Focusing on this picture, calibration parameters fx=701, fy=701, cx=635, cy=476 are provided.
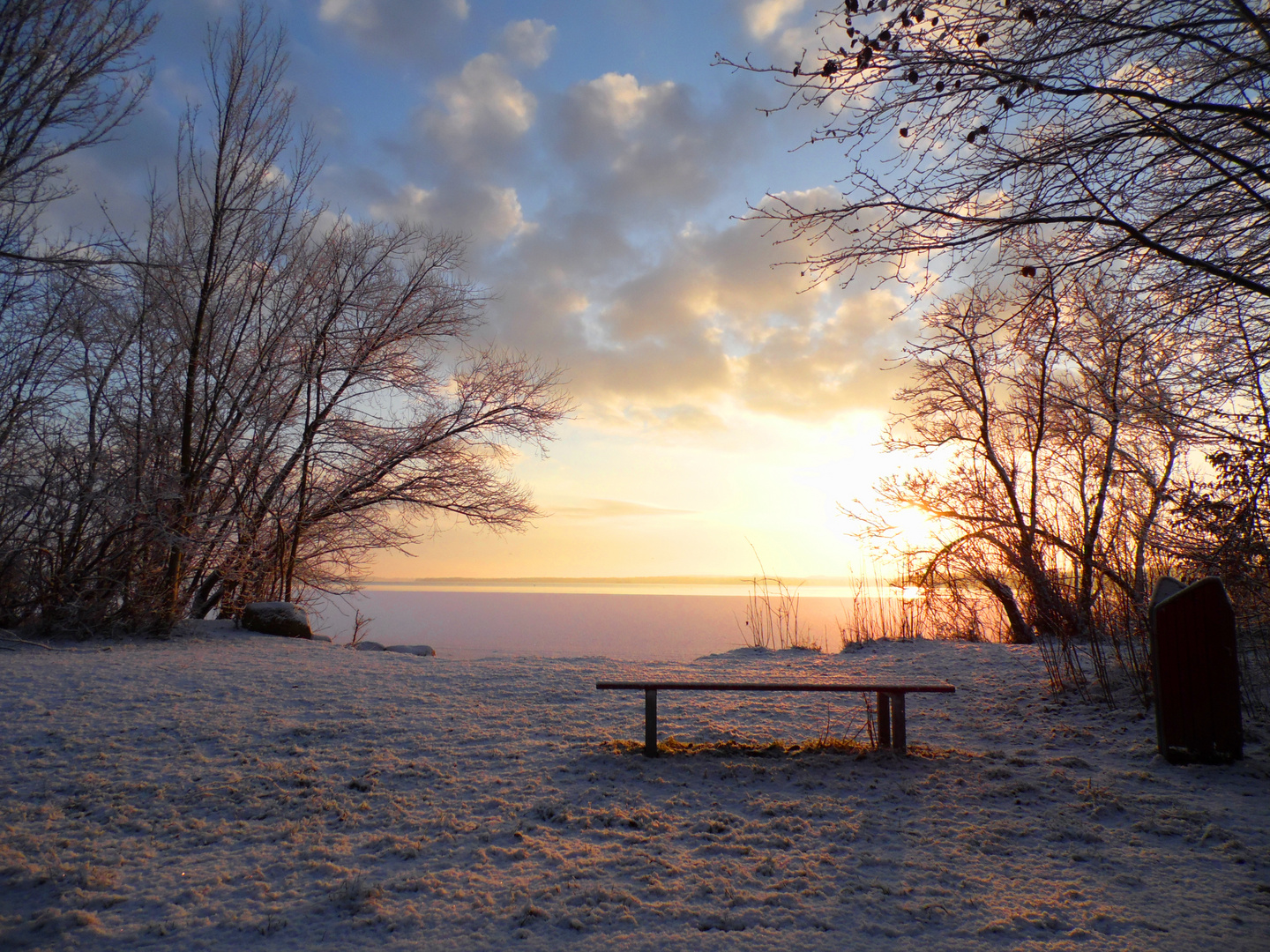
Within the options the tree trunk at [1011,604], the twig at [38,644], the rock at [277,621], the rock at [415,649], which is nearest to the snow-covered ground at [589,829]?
the twig at [38,644]

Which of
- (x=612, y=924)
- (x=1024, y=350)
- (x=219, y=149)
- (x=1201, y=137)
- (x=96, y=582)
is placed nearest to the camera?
(x=612, y=924)

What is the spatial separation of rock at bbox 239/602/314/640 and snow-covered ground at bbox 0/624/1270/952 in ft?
12.1

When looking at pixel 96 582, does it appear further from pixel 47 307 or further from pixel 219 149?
pixel 219 149

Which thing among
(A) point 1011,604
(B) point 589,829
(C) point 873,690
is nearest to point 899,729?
(C) point 873,690

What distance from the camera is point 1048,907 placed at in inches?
101

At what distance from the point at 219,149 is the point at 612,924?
11297 mm

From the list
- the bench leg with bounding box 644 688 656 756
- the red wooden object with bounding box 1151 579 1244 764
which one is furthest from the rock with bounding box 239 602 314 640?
the red wooden object with bounding box 1151 579 1244 764

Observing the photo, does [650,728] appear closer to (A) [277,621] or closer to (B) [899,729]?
(B) [899,729]

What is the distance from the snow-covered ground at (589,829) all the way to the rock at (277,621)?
370cm

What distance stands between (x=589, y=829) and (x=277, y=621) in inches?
302

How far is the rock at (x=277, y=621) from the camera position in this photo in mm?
9445

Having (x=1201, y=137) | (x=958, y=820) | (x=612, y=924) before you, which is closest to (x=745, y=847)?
(x=612, y=924)

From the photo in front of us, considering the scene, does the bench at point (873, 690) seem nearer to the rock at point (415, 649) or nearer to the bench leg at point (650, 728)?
the bench leg at point (650, 728)

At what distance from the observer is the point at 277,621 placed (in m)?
9.45
